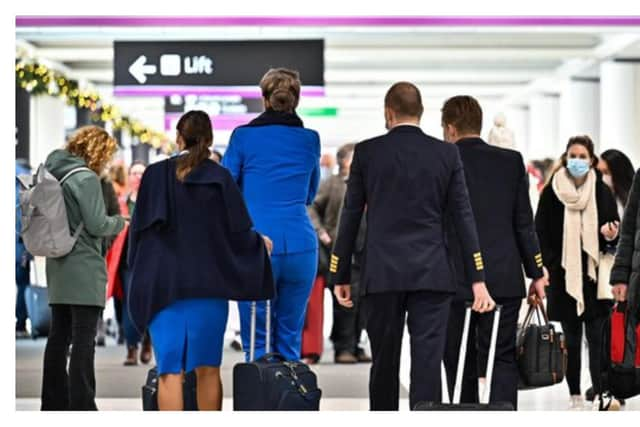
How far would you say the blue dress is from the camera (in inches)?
256

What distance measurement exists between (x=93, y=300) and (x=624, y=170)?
340cm

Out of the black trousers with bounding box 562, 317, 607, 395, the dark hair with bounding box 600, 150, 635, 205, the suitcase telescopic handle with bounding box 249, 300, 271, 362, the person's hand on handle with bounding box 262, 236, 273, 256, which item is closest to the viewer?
the person's hand on handle with bounding box 262, 236, 273, 256

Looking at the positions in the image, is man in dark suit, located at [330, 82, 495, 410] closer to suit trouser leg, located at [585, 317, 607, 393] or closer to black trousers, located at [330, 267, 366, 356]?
suit trouser leg, located at [585, 317, 607, 393]

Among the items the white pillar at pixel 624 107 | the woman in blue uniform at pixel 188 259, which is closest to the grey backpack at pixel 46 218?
the woman in blue uniform at pixel 188 259

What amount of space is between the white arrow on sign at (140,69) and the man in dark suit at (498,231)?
4.38 m

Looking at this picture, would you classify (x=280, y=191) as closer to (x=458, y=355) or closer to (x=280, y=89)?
(x=280, y=89)

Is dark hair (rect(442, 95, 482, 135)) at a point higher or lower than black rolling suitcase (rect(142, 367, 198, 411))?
higher

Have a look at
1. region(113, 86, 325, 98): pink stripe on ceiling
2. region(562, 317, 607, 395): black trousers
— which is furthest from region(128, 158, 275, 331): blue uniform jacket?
region(113, 86, 325, 98): pink stripe on ceiling

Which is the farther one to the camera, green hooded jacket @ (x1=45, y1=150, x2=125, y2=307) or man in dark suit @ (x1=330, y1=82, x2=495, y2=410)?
green hooded jacket @ (x1=45, y1=150, x2=125, y2=307)

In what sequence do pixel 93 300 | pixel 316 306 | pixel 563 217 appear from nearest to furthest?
pixel 93 300 < pixel 563 217 < pixel 316 306

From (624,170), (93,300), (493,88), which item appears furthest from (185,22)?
(493,88)

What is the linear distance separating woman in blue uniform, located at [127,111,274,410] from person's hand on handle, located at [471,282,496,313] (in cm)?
94
